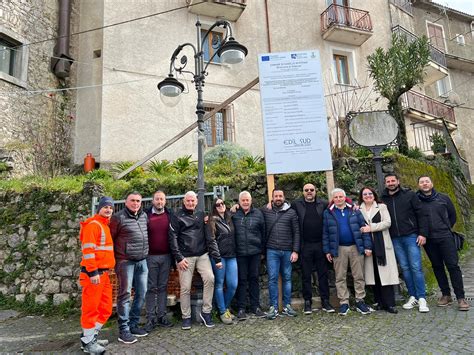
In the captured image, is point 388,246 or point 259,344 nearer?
point 259,344

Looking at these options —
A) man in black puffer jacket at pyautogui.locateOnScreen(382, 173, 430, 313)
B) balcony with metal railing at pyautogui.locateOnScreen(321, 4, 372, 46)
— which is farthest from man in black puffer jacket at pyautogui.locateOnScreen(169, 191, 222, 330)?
balcony with metal railing at pyautogui.locateOnScreen(321, 4, 372, 46)

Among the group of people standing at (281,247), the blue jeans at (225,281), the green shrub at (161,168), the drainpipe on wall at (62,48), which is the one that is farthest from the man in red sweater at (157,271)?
the drainpipe on wall at (62,48)

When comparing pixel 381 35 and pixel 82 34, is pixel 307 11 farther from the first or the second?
pixel 82 34

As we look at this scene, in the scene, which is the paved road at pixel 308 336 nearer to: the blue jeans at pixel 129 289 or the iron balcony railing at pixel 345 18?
the blue jeans at pixel 129 289

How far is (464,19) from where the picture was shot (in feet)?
70.0

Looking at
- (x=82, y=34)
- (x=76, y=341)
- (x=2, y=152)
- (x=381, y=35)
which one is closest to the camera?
(x=76, y=341)

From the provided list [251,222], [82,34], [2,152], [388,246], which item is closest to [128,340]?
[251,222]

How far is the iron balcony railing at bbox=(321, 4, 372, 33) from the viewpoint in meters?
15.0

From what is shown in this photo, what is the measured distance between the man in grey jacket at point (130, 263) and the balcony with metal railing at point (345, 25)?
1341 cm

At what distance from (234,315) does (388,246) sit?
2501 mm

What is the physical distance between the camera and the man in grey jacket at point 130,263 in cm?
438

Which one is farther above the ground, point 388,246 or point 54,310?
point 388,246

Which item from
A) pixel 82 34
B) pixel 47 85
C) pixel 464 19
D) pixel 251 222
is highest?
pixel 464 19

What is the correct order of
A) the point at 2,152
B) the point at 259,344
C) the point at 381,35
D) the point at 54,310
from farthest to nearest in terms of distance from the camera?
1. the point at 381,35
2. the point at 2,152
3. the point at 54,310
4. the point at 259,344
